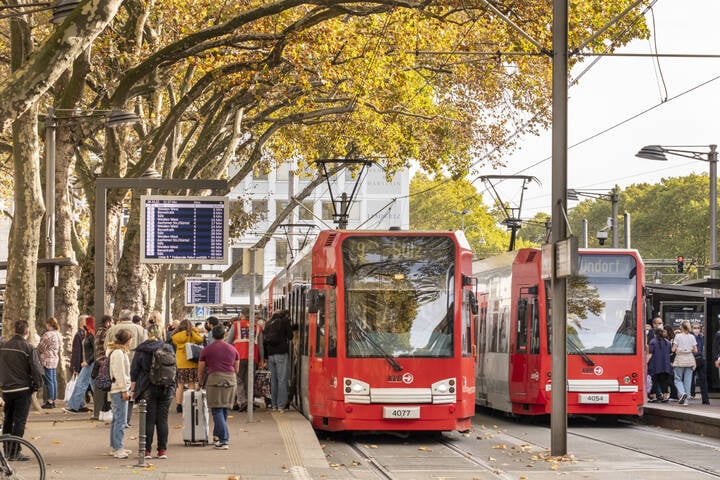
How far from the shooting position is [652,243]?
85.9 m

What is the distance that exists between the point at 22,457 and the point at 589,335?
43.6ft

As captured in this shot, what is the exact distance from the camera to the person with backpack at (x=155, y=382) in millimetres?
16031

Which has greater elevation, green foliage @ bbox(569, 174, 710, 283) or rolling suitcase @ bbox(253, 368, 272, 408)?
green foliage @ bbox(569, 174, 710, 283)

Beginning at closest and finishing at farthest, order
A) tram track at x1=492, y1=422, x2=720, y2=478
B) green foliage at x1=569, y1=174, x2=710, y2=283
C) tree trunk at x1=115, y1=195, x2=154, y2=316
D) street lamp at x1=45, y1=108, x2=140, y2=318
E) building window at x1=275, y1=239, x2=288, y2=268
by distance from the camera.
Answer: tram track at x1=492, y1=422, x2=720, y2=478 → street lamp at x1=45, y1=108, x2=140, y2=318 → tree trunk at x1=115, y1=195, x2=154, y2=316 → green foliage at x1=569, y1=174, x2=710, y2=283 → building window at x1=275, y1=239, x2=288, y2=268

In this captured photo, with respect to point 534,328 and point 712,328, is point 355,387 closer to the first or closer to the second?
point 534,328

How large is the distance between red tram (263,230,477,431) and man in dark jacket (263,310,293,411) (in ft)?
12.2

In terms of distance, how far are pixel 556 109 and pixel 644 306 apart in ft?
23.2

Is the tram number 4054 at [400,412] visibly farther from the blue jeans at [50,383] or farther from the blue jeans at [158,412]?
the blue jeans at [50,383]

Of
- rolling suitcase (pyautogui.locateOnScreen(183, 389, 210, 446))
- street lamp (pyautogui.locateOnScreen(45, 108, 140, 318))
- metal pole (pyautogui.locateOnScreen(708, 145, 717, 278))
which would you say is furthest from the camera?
metal pole (pyautogui.locateOnScreen(708, 145, 717, 278))

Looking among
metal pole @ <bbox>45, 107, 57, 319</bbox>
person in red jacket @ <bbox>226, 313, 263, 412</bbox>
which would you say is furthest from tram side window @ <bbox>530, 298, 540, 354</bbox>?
metal pole @ <bbox>45, 107, 57, 319</bbox>

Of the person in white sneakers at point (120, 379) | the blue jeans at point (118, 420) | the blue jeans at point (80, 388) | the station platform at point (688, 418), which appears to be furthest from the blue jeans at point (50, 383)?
the station platform at point (688, 418)

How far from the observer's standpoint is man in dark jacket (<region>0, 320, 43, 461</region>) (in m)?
15.5

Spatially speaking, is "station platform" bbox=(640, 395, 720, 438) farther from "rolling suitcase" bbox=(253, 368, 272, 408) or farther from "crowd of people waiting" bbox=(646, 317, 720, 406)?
"rolling suitcase" bbox=(253, 368, 272, 408)

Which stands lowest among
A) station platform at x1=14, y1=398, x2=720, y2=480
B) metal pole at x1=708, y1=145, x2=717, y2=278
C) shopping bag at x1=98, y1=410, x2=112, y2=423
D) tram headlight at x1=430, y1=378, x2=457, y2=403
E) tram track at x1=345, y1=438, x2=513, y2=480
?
tram track at x1=345, y1=438, x2=513, y2=480
